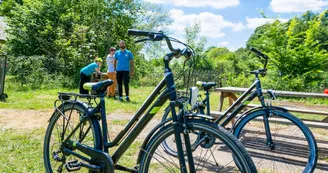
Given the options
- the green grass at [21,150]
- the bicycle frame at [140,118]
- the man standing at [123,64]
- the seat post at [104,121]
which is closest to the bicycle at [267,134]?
the bicycle frame at [140,118]

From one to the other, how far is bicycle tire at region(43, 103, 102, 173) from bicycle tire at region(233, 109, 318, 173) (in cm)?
144

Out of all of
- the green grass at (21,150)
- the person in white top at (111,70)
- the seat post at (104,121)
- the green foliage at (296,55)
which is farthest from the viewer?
the green foliage at (296,55)

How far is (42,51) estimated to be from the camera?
1291 cm

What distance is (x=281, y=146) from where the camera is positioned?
3980 millimetres

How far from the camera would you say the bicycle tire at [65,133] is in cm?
241

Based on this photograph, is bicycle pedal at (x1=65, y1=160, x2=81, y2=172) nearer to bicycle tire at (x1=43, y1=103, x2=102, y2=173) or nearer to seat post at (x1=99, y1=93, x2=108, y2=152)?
bicycle tire at (x1=43, y1=103, x2=102, y2=173)

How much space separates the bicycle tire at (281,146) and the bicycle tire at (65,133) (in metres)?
1.44

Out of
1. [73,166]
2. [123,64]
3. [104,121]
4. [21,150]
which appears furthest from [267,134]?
[123,64]

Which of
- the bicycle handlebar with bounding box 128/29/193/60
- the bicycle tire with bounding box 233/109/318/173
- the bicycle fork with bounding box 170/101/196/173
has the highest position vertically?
the bicycle handlebar with bounding box 128/29/193/60

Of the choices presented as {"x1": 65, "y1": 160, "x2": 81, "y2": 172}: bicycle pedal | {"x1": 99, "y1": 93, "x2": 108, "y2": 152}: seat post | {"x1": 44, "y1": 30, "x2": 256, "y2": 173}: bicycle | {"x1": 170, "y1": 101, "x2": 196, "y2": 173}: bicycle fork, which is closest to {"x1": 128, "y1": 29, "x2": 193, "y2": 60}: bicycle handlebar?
{"x1": 44, "y1": 30, "x2": 256, "y2": 173}: bicycle

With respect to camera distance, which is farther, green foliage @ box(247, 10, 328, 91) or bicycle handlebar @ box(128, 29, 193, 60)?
green foliage @ box(247, 10, 328, 91)

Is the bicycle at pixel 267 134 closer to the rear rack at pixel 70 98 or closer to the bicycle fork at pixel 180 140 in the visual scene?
the bicycle fork at pixel 180 140

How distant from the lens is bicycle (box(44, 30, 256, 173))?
1.89 meters

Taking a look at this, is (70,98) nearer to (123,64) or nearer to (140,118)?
(140,118)
